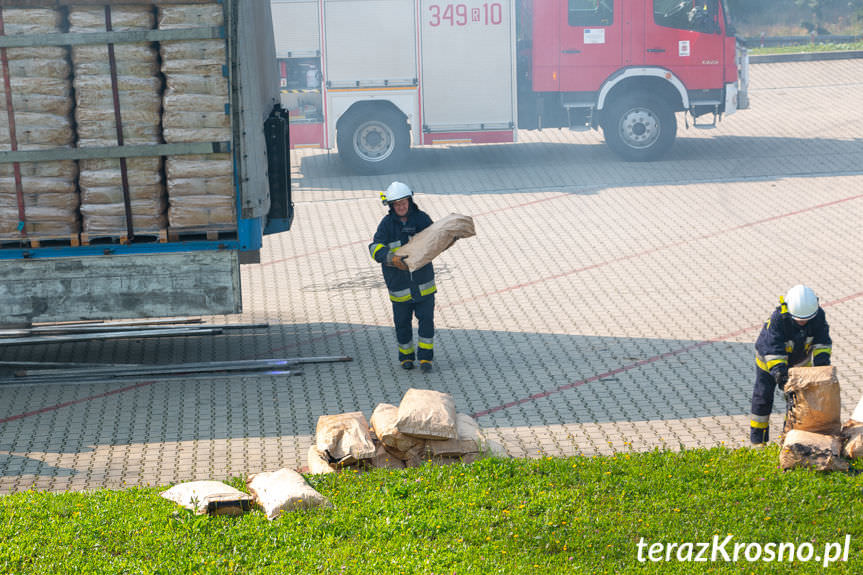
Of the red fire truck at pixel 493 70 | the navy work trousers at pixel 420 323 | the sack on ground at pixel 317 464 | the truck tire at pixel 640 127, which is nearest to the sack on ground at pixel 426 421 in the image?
the sack on ground at pixel 317 464

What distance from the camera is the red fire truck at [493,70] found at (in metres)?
17.4

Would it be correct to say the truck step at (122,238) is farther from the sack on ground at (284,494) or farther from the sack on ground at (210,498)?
the sack on ground at (284,494)

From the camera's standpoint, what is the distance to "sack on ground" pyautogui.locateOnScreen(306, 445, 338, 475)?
7023 mm

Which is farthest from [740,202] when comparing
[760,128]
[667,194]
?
[760,128]

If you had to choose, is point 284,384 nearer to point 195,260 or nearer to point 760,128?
point 195,260

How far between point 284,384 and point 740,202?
8.65m

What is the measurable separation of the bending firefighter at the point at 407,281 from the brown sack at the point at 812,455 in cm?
351

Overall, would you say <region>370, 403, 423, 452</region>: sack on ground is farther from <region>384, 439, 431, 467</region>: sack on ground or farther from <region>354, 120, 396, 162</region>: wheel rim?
<region>354, 120, 396, 162</region>: wheel rim

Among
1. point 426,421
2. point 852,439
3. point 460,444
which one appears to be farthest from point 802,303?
point 426,421

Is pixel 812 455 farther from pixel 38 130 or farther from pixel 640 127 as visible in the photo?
pixel 640 127

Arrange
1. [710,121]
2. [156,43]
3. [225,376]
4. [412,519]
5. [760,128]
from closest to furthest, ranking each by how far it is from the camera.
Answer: [412,519] < [156,43] < [225,376] < [760,128] < [710,121]

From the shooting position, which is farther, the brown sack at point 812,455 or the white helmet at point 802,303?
the white helmet at point 802,303

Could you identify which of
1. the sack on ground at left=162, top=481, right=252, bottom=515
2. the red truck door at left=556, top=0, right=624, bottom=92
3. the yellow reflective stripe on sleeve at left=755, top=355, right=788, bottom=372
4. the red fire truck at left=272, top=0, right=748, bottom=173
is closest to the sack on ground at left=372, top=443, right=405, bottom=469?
the sack on ground at left=162, top=481, right=252, bottom=515

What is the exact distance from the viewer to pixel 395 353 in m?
9.93
